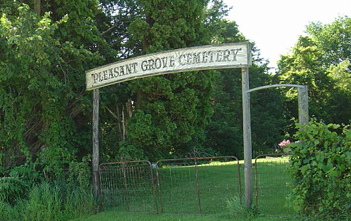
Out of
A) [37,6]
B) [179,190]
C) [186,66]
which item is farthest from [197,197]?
[37,6]

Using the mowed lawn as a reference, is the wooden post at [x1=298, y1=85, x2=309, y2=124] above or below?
above

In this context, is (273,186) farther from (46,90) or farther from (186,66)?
(46,90)

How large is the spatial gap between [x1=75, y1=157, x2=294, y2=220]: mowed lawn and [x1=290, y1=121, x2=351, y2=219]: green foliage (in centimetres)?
46

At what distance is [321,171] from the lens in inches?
258

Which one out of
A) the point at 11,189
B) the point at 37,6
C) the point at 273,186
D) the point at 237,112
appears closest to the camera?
the point at 11,189

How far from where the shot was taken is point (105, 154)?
44.7ft

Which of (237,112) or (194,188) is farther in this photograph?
(237,112)

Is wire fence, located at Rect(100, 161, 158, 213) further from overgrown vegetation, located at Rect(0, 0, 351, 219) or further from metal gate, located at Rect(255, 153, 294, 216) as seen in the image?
metal gate, located at Rect(255, 153, 294, 216)

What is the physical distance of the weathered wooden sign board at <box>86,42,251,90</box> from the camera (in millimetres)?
7988

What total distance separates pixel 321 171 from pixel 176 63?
386cm

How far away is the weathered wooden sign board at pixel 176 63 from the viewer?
7.99 m

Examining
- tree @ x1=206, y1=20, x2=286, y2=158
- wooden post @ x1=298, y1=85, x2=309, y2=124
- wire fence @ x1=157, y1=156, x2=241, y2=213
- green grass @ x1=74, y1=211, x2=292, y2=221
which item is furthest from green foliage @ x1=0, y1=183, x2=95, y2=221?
tree @ x1=206, y1=20, x2=286, y2=158

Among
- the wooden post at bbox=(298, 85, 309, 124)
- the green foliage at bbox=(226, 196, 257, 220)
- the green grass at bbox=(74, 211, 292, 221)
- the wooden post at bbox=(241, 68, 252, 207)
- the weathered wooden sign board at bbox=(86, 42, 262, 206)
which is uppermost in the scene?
the weathered wooden sign board at bbox=(86, 42, 262, 206)

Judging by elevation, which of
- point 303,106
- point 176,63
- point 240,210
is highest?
point 176,63
